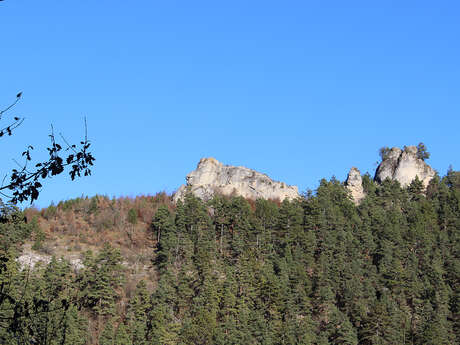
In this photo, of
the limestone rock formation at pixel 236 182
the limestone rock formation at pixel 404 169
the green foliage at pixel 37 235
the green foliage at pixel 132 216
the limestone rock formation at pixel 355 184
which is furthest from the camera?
the limestone rock formation at pixel 404 169

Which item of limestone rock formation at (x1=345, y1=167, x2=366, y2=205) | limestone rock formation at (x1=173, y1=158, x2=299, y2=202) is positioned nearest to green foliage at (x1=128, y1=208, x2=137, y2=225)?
limestone rock formation at (x1=173, y1=158, x2=299, y2=202)

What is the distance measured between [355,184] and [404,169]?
45.1 ft

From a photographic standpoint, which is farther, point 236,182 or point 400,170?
point 400,170

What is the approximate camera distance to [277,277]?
8231cm

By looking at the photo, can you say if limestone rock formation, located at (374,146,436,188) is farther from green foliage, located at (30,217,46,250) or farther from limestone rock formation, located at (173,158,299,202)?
green foliage, located at (30,217,46,250)

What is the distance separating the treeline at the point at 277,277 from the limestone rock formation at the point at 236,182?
12.2 meters

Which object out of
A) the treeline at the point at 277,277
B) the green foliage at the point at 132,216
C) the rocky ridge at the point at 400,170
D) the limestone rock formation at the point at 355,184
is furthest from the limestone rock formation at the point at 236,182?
the green foliage at the point at 132,216

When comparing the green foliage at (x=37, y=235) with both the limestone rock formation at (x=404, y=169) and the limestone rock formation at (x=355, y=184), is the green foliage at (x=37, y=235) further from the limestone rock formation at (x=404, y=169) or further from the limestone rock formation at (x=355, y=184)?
the limestone rock formation at (x=404, y=169)

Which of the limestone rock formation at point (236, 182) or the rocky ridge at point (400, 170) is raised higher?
the rocky ridge at point (400, 170)

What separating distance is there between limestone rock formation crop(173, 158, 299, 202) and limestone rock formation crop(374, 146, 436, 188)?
21.6 meters

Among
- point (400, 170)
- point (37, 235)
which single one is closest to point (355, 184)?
point (400, 170)

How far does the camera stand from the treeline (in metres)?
69.2

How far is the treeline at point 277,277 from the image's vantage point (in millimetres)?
69250

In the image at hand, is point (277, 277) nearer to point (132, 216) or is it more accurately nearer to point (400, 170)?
point (132, 216)
